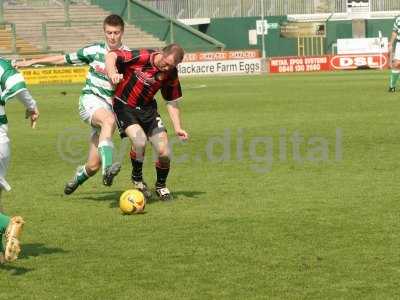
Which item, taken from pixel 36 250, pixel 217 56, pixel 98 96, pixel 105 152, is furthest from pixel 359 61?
pixel 36 250

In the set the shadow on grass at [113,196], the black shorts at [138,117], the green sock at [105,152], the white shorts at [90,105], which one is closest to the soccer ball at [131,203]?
the green sock at [105,152]

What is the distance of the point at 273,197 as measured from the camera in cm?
1158

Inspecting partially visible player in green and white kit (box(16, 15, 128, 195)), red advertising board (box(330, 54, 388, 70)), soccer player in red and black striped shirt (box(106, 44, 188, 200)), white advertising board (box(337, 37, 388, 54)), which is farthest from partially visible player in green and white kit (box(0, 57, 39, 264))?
white advertising board (box(337, 37, 388, 54))

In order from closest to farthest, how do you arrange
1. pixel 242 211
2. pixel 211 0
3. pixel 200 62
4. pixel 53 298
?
pixel 53 298, pixel 242 211, pixel 200 62, pixel 211 0

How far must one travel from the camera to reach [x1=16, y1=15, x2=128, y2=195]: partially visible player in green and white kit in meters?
11.3

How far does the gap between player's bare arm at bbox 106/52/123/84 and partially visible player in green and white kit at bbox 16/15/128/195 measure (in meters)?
0.42

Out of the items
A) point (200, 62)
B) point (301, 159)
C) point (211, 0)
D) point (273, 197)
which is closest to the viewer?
point (273, 197)

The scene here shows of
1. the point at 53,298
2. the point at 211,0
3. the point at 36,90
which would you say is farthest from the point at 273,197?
the point at 211,0

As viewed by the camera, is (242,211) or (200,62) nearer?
(242,211)

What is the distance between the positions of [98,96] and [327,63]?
40.9 metres

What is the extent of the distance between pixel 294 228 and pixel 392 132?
9753 mm

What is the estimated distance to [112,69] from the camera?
10852mm

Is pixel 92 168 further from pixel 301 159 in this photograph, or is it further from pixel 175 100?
pixel 301 159

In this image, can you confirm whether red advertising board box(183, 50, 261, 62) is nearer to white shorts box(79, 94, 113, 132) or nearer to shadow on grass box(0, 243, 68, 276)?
white shorts box(79, 94, 113, 132)
